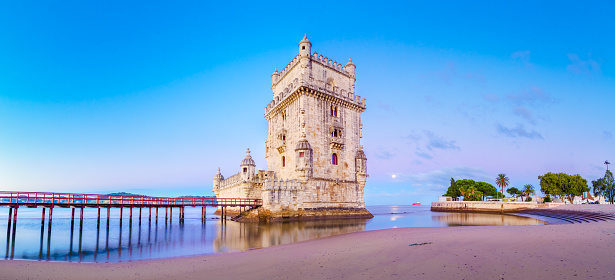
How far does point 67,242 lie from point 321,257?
19.1 metres

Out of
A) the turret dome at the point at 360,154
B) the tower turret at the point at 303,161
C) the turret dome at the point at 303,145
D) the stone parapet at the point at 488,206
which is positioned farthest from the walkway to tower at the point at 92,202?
the stone parapet at the point at 488,206

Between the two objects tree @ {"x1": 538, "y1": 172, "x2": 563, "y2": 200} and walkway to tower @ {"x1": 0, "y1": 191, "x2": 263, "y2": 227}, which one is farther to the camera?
tree @ {"x1": 538, "y1": 172, "x2": 563, "y2": 200}

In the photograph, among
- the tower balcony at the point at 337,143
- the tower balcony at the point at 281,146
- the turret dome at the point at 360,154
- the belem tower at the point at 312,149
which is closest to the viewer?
the belem tower at the point at 312,149

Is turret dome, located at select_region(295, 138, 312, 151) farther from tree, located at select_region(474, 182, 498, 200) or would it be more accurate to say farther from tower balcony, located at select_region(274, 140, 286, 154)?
tree, located at select_region(474, 182, 498, 200)

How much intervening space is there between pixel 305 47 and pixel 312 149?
461 inches

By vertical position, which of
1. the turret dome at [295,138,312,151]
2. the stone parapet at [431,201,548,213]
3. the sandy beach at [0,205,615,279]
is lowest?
the stone parapet at [431,201,548,213]

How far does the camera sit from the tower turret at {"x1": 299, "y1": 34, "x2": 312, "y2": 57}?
3800cm

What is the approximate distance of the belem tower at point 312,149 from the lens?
35.7m

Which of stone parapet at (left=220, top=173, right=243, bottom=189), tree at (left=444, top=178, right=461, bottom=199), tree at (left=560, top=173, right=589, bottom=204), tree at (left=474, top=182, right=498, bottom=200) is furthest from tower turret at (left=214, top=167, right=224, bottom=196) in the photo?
tree at (left=474, top=182, right=498, bottom=200)

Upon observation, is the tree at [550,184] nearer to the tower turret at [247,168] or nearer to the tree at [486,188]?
the tree at [486,188]

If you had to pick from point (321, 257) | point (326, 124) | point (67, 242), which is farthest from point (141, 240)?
point (326, 124)

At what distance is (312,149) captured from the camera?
37.0 metres

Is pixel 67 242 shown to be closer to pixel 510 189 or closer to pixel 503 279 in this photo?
pixel 503 279

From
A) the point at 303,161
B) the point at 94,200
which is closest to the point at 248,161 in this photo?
the point at 303,161
